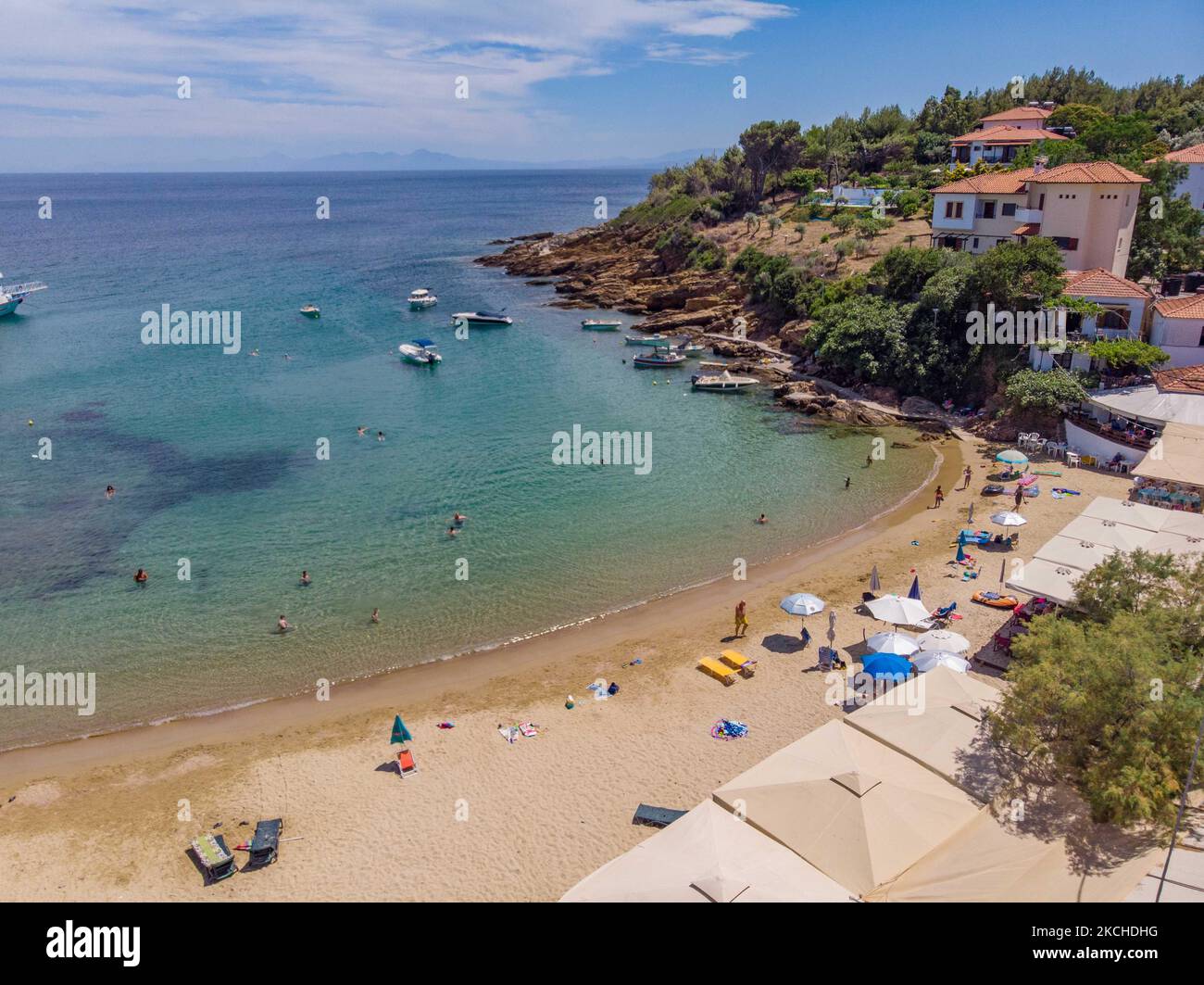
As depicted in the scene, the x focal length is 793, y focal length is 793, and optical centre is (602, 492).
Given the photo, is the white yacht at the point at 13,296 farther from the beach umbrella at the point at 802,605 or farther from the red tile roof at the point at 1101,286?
the red tile roof at the point at 1101,286

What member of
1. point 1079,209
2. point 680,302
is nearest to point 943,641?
point 1079,209

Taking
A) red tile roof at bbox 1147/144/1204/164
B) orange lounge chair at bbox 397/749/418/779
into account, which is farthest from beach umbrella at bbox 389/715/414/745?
red tile roof at bbox 1147/144/1204/164

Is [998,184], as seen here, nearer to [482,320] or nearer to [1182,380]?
[1182,380]

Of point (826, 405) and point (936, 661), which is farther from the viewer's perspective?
point (826, 405)

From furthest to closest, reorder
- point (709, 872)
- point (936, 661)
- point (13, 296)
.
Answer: point (13, 296) → point (936, 661) → point (709, 872)

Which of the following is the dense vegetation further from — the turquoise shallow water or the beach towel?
the turquoise shallow water

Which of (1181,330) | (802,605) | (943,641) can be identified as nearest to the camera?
(943,641)

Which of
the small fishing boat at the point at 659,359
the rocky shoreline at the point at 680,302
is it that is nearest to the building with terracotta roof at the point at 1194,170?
the rocky shoreline at the point at 680,302
